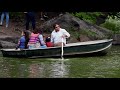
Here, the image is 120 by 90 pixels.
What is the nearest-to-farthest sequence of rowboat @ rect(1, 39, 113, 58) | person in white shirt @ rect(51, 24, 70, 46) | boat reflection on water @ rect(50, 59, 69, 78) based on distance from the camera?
boat reflection on water @ rect(50, 59, 69, 78) → rowboat @ rect(1, 39, 113, 58) → person in white shirt @ rect(51, 24, 70, 46)

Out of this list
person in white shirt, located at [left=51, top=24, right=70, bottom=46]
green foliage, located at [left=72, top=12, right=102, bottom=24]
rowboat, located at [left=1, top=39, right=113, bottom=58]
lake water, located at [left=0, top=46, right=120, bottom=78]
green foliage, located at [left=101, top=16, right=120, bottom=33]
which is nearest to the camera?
lake water, located at [left=0, top=46, right=120, bottom=78]

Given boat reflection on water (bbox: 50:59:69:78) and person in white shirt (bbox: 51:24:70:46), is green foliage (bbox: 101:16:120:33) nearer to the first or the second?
person in white shirt (bbox: 51:24:70:46)

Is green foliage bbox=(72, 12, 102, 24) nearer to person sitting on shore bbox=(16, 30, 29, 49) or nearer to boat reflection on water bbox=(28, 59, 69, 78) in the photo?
person sitting on shore bbox=(16, 30, 29, 49)

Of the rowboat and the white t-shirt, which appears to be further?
the white t-shirt

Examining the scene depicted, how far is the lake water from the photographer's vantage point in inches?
449

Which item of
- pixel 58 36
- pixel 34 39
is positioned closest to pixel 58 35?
pixel 58 36

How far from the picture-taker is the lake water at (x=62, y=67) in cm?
1140

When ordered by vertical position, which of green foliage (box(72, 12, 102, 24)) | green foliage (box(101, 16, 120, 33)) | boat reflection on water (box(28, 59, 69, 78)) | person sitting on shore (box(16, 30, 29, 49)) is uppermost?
green foliage (box(72, 12, 102, 24))

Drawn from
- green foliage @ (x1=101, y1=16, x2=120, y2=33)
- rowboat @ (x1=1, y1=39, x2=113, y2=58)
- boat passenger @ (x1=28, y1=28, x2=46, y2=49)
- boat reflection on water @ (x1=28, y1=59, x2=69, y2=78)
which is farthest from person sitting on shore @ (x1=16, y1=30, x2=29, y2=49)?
green foliage @ (x1=101, y1=16, x2=120, y2=33)

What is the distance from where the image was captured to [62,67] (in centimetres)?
1297

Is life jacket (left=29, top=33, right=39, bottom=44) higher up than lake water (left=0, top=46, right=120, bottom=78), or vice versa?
life jacket (left=29, top=33, right=39, bottom=44)

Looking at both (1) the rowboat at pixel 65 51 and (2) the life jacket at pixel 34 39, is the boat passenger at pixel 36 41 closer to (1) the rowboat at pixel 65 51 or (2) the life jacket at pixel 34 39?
(2) the life jacket at pixel 34 39

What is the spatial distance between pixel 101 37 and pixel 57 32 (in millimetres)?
5328
